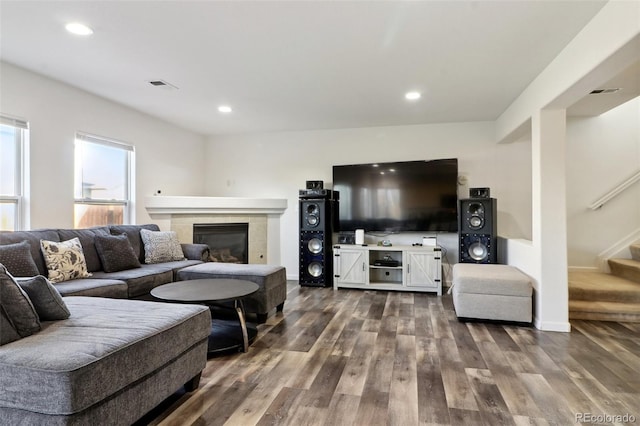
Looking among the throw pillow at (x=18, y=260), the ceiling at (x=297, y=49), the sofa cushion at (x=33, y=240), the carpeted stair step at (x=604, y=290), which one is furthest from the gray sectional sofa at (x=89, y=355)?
the carpeted stair step at (x=604, y=290)

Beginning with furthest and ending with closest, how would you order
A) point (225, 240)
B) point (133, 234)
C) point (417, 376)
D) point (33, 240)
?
point (225, 240) → point (133, 234) → point (33, 240) → point (417, 376)

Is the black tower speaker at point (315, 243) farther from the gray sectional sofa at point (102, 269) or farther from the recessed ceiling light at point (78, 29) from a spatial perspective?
the recessed ceiling light at point (78, 29)

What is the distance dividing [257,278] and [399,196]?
2.50m

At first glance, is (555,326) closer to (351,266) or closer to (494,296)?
(494,296)

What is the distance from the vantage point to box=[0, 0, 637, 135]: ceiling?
2.16 m

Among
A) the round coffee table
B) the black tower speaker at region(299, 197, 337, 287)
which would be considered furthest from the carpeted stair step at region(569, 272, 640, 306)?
the round coffee table

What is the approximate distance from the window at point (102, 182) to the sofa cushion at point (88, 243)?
430mm

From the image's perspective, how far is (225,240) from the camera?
5379 mm


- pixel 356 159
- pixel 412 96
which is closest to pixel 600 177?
pixel 412 96

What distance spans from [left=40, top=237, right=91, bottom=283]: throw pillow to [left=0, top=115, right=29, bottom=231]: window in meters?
0.52

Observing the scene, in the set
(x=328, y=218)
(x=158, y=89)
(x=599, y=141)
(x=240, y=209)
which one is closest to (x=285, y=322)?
(x=328, y=218)

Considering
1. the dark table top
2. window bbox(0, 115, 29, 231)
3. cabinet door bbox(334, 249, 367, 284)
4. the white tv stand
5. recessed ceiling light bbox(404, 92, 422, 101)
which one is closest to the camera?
the dark table top

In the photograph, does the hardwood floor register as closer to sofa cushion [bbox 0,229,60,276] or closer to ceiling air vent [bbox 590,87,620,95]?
sofa cushion [bbox 0,229,60,276]

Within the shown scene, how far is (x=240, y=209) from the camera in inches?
210
